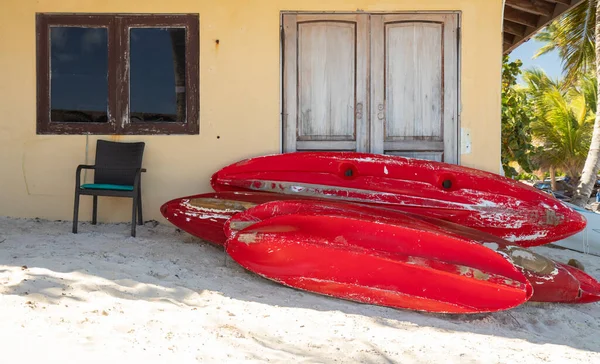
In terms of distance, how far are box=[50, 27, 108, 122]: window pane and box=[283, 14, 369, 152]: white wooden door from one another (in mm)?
1754

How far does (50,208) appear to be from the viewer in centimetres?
531

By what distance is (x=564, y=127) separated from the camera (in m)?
17.0

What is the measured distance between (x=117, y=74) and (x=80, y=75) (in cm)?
36

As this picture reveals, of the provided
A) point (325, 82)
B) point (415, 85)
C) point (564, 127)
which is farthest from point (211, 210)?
point (564, 127)

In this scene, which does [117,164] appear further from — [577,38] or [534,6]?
[577,38]

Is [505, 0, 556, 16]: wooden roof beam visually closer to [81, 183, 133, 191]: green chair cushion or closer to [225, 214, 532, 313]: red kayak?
[225, 214, 532, 313]: red kayak

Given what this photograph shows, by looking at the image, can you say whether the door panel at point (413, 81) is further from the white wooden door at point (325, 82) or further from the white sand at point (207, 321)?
the white sand at point (207, 321)

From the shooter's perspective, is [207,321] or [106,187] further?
[106,187]

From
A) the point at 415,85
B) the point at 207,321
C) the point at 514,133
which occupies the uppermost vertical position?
the point at 415,85

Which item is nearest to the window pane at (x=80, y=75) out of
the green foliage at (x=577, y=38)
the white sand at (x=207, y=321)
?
the white sand at (x=207, y=321)

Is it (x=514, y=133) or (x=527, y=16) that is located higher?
(x=527, y=16)

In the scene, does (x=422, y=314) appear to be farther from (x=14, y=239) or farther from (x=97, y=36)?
(x=97, y=36)

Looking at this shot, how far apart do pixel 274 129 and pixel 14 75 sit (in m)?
2.54

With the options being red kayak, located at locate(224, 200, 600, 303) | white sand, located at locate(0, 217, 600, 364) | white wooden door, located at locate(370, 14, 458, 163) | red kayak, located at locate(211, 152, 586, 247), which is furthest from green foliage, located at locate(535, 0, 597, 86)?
white sand, located at locate(0, 217, 600, 364)
